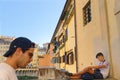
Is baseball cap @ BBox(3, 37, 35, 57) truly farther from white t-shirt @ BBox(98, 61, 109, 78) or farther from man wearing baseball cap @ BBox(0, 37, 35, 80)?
white t-shirt @ BBox(98, 61, 109, 78)

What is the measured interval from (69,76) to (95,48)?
2.06 metres

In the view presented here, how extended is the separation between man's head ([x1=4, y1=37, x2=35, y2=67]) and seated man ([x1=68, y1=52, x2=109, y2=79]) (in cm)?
506

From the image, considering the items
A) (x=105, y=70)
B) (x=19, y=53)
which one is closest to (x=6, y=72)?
(x=19, y=53)

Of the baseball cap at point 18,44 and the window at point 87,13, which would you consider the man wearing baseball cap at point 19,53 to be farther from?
the window at point 87,13

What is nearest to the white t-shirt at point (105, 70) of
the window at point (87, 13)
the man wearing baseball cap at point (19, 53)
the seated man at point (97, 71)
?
the seated man at point (97, 71)

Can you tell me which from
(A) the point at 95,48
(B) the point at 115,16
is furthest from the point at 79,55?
(B) the point at 115,16

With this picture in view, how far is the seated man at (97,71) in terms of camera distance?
6.88 metres

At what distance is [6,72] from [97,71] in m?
5.56

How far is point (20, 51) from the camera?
1871 millimetres

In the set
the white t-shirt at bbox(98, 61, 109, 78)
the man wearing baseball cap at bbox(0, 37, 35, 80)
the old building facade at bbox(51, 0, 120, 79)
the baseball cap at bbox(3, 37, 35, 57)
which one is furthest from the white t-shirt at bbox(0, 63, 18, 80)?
the white t-shirt at bbox(98, 61, 109, 78)

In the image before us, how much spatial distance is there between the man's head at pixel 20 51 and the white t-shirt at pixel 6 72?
9 centimetres

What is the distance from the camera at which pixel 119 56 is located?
21.2ft

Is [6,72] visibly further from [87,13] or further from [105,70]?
[87,13]

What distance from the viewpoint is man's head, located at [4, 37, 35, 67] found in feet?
6.13
